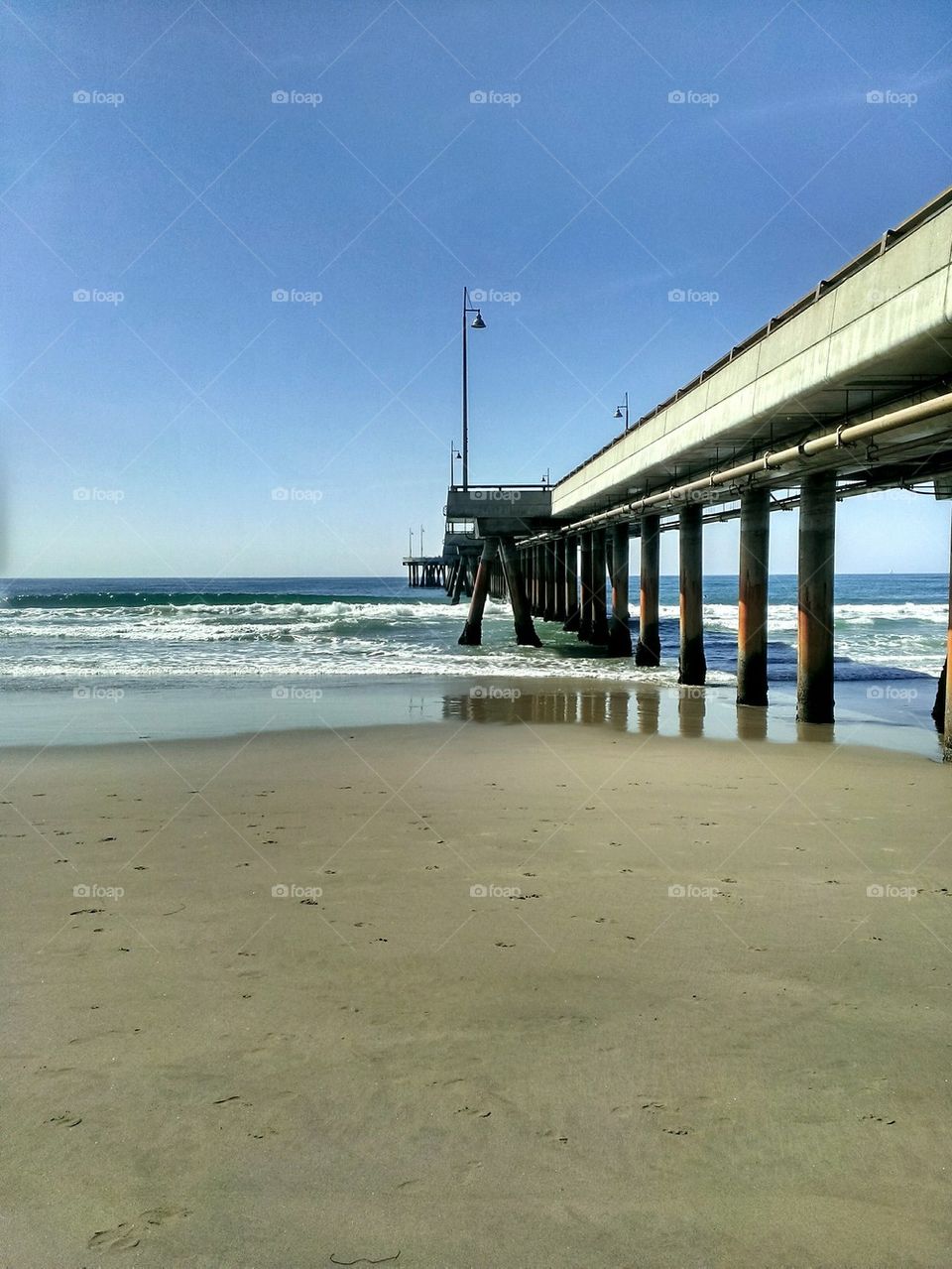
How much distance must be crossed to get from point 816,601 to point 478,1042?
11600 mm

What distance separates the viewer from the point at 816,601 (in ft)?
46.5

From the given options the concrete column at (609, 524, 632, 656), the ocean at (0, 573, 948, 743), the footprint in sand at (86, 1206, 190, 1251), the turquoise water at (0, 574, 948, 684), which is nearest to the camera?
the footprint in sand at (86, 1206, 190, 1251)

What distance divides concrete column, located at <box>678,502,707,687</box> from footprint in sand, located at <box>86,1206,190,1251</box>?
1793 cm

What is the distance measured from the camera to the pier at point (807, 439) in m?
9.08

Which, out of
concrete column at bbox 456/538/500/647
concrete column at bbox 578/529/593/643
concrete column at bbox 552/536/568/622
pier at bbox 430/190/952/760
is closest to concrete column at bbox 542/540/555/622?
concrete column at bbox 552/536/568/622

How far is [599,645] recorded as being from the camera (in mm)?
31969

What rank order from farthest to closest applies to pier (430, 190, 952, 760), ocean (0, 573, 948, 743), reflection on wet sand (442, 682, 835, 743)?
ocean (0, 573, 948, 743), reflection on wet sand (442, 682, 835, 743), pier (430, 190, 952, 760)

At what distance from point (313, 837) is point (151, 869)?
50.1 inches

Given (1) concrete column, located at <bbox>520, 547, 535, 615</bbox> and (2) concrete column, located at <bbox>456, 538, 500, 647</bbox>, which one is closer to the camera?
(2) concrete column, located at <bbox>456, 538, 500, 647</bbox>

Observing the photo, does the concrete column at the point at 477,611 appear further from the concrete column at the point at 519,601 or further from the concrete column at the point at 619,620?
the concrete column at the point at 619,620

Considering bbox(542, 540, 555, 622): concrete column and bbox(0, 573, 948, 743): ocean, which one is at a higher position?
bbox(542, 540, 555, 622): concrete column

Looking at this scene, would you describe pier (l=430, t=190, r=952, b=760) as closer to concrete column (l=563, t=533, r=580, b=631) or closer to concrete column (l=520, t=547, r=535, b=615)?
concrete column (l=563, t=533, r=580, b=631)

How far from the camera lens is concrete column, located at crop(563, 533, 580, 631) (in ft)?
131

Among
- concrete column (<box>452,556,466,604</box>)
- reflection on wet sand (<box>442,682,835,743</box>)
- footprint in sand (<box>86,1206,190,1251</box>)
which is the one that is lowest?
reflection on wet sand (<box>442,682,835,743</box>)
